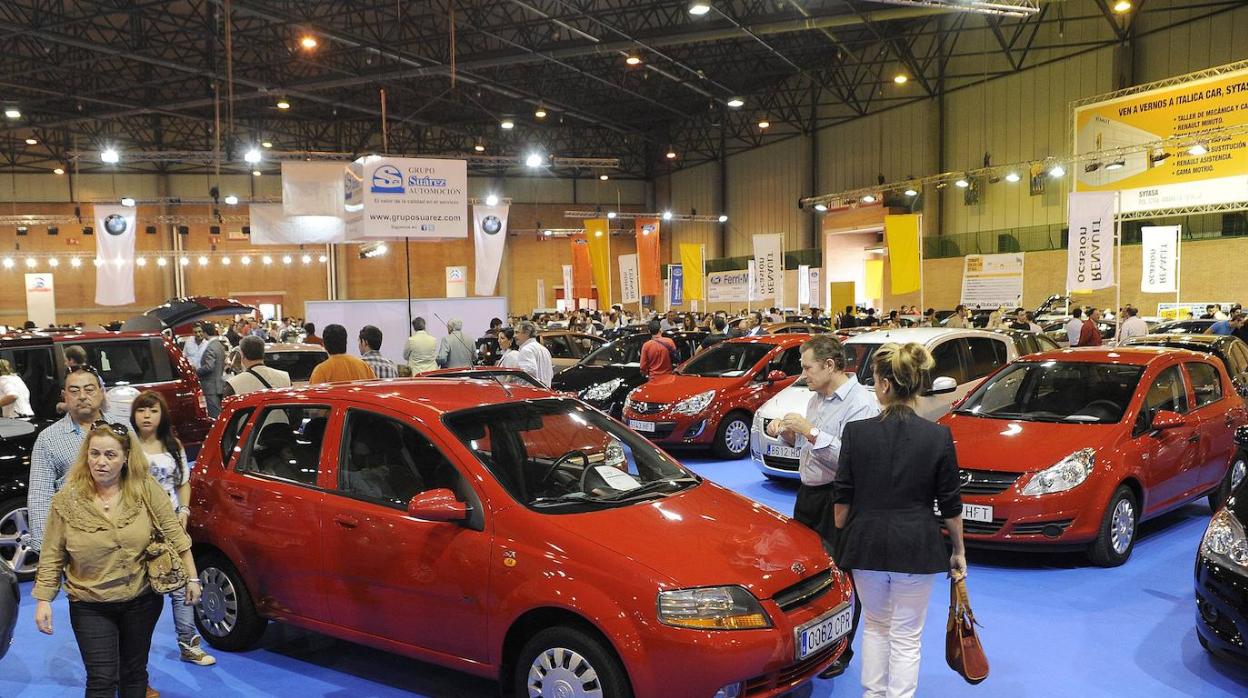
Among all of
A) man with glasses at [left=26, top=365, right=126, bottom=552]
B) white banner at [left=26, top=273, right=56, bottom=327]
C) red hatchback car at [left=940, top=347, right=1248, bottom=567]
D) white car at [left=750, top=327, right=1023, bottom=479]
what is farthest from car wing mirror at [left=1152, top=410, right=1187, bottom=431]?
white banner at [left=26, top=273, right=56, bottom=327]

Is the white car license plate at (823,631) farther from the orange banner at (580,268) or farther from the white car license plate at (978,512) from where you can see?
the orange banner at (580,268)

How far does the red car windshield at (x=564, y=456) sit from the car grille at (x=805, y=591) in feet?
2.51

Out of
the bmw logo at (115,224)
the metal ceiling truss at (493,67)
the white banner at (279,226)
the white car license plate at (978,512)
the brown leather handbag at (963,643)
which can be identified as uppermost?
the metal ceiling truss at (493,67)

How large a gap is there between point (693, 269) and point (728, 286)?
5.72 m

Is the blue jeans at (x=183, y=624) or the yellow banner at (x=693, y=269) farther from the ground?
the yellow banner at (x=693, y=269)

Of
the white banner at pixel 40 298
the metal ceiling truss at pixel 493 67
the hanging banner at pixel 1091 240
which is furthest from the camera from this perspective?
the white banner at pixel 40 298

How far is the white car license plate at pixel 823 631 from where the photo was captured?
3.46m

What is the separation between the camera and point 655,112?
3656cm

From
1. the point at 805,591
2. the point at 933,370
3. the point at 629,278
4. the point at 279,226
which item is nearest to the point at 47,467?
the point at 805,591

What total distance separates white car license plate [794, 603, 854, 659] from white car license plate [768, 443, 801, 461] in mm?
4450

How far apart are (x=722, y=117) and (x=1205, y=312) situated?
796 inches

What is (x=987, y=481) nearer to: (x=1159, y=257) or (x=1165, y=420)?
(x=1165, y=420)

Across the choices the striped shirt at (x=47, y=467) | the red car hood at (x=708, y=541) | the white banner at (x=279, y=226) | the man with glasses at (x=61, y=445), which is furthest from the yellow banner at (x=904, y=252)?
the striped shirt at (x=47, y=467)

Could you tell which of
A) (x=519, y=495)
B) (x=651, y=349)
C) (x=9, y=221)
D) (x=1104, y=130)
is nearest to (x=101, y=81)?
(x=9, y=221)
